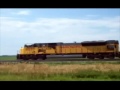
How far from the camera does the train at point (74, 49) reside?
4553 centimetres

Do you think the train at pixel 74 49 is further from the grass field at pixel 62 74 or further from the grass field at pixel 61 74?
the grass field at pixel 62 74

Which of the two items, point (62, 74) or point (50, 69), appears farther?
point (50, 69)

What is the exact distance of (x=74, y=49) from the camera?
156ft

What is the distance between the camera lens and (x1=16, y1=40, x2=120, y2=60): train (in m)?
45.5

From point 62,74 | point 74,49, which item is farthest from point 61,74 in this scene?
point 74,49

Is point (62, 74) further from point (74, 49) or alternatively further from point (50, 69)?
point (74, 49)

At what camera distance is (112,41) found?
47344 mm

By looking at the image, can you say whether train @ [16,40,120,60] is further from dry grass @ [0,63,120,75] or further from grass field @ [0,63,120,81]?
grass field @ [0,63,120,81]

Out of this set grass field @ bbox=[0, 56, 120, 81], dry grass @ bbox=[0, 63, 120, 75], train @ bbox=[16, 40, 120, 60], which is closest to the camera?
grass field @ bbox=[0, 56, 120, 81]

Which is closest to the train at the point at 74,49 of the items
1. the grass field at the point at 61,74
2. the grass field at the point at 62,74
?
the grass field at the point at 61,74

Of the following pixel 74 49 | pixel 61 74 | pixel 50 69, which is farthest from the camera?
pixel 74 49

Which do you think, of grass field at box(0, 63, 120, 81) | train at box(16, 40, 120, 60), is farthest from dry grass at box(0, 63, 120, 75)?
train at box(16, 40, 120, 60)
